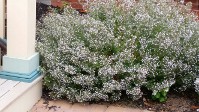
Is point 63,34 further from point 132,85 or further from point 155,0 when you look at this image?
point 155,0

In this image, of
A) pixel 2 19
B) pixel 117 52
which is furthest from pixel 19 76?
pixel 117 52

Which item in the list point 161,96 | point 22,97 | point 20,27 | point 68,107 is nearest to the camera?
point 22,97

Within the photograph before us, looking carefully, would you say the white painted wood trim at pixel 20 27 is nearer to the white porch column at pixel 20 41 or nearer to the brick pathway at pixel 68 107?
the white porch column at pixel 20 41

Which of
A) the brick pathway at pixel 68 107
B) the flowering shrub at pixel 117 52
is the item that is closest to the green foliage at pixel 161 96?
the flowering shrub at pixel 117 52

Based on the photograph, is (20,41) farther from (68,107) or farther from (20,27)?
(68,107)

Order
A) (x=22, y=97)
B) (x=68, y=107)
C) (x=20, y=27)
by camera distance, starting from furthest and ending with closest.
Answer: (x=68, y=107)
(x=20, y=27)
(x=22, y=97)

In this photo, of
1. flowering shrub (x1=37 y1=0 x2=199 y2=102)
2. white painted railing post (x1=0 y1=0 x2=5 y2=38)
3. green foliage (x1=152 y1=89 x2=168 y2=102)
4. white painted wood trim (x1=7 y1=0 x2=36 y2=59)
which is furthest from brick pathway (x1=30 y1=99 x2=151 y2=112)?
white painted railing post (x1=0 y1=0 x2=5 y2=38)
